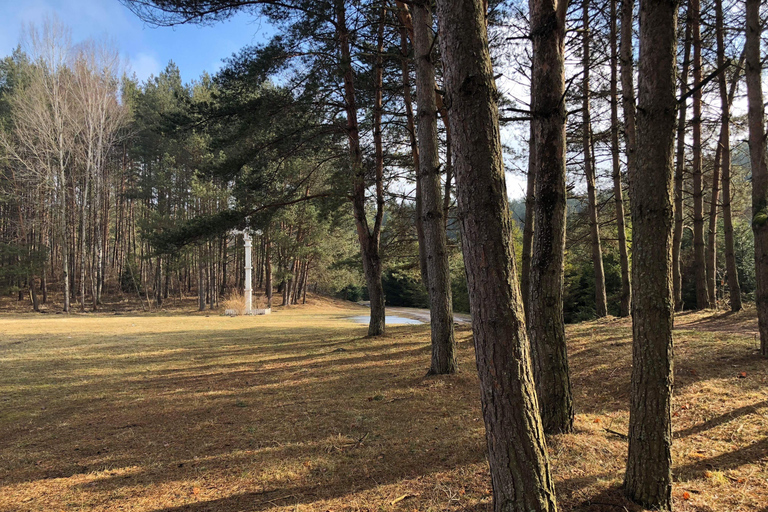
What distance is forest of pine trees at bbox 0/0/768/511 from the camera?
2.06 m

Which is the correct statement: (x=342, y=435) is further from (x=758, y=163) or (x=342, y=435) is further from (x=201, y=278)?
(x=201, y=278)

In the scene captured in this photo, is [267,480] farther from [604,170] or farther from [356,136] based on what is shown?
[604,170]

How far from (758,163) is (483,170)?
484 centimetres

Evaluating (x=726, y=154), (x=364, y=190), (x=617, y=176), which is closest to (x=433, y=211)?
(x=364, y=190)

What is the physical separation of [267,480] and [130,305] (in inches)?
1197

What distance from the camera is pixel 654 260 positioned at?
234cm

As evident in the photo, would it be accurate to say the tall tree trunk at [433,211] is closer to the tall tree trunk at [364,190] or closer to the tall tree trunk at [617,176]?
the tall tree trunk at [364,190]

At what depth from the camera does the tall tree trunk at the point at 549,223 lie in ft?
10.5

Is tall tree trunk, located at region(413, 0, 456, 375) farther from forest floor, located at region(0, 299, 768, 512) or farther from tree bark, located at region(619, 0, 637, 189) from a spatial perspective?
tree bark, located at region(619, 0, 637, 189)

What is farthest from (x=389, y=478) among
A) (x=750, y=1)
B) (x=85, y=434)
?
(x=750, y=1)

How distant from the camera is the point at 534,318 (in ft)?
10.8

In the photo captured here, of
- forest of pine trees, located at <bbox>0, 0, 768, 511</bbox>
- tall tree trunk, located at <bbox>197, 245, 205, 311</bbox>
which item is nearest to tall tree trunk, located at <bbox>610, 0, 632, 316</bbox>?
forest of pine trees, located at <bbox>0, 0, 768, 511</bbox>

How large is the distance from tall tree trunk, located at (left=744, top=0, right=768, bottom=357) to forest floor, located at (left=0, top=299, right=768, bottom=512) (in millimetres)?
732

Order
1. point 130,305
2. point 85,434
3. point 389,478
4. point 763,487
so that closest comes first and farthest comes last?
point 763,487 → point 389,478 → point 85,434 → point 130,305
